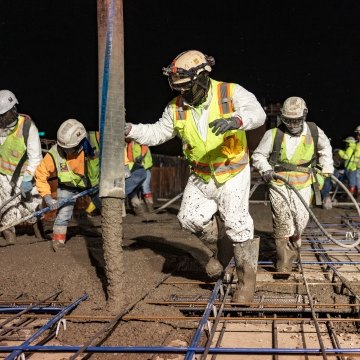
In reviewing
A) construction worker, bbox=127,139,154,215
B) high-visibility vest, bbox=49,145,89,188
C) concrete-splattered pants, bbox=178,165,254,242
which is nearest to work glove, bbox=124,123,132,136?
concrete-splattered pants, bbox=178,165,254,242

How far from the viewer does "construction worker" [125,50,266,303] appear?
425 centimetres

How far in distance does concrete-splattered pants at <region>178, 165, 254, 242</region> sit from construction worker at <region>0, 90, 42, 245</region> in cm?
263

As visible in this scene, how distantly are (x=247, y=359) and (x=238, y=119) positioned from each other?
5.27ft

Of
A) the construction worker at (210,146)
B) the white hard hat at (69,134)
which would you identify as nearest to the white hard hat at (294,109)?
the construction worker at (210,146)

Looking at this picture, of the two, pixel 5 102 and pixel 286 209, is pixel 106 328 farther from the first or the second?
pixel 5 102

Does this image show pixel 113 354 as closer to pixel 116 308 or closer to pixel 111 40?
pixel 116 308

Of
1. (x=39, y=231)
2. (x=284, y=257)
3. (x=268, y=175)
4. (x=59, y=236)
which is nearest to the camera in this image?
(x=268, y=175)

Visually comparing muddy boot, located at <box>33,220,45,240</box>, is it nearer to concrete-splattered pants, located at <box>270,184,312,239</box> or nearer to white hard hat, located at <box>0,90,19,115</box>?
white hard hat, located at <box>0,90,19,115</box>

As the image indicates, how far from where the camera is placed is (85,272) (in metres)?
5.14

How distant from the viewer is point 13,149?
6.79m

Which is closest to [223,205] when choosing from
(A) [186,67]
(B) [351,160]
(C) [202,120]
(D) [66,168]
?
(C) [202,120]

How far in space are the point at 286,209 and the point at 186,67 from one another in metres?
2.16

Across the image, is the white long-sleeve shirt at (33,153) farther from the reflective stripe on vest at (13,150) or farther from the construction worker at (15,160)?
the reflective stripe on vest at (13,150)

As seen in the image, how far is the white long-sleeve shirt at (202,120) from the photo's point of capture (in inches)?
160
